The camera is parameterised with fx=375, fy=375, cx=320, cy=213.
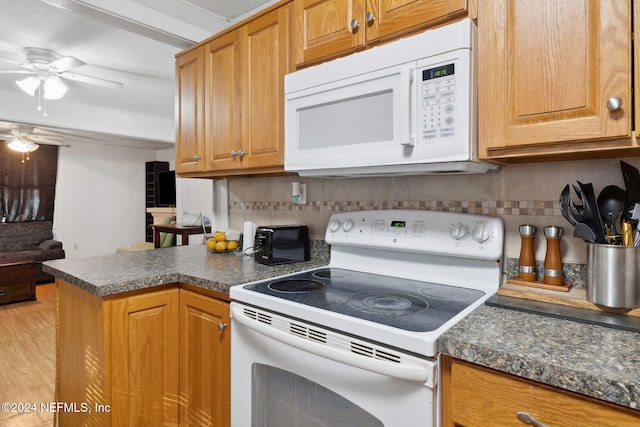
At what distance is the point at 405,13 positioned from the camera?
48.8 inches

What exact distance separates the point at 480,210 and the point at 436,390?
29.2 inches

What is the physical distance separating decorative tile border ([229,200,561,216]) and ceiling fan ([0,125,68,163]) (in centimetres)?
487

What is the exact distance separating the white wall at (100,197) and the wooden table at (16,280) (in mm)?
2154

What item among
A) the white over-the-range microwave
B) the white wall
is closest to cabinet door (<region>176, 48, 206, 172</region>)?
the white over-the-range microwave

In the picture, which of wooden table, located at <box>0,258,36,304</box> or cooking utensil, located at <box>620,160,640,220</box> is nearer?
cooking utensil, located at <box>620,160,640,220</box>

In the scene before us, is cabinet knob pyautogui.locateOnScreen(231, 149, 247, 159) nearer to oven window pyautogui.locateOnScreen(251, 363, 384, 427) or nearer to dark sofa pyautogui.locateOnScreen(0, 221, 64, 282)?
oven window pyautogui.locateOnScreen(251, 363, 384, 427)

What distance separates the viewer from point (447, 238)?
136cm

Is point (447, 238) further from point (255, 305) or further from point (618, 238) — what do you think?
point (255, 305)

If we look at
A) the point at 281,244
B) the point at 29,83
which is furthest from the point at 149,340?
the point at 29,83

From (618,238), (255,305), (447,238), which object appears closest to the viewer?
(618,238)

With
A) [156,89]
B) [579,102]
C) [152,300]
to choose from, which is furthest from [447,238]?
[156,89]

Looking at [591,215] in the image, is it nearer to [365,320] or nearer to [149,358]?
[365,320]

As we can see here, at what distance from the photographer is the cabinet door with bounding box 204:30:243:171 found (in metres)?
1.81

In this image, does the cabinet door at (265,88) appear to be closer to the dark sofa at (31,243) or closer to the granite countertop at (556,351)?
the granite countertop at (556,351)
